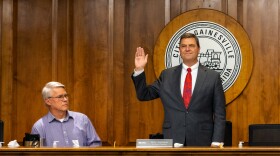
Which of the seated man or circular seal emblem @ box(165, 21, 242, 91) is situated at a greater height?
circular seal emblem @ box(165, 21, 242, 91)

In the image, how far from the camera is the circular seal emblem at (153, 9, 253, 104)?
6.22 metres

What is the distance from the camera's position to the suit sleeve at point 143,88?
5.14m

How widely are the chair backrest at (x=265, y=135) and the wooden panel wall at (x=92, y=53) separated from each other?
1.14 metres

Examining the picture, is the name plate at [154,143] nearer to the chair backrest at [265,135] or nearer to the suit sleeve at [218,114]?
the suit sleeve at [218,114]

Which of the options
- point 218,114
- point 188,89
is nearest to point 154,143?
point 218,114

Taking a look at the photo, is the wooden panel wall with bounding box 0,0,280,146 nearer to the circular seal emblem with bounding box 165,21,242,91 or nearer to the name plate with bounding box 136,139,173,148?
the circular seal emblem with bounding box 165,21,242,91

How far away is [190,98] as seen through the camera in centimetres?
508

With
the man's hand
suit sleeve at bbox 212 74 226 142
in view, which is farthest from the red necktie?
the man's hand

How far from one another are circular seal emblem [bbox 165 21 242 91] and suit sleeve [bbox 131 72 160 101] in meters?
1.10

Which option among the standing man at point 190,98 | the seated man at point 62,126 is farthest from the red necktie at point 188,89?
the seated man at point 62,126

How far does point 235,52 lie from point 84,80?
1.42 m

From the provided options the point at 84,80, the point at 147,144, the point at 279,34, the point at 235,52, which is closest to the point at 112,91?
the point at 84,80

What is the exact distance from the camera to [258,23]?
622 cm

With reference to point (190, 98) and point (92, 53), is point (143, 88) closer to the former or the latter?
point (190, 98)
